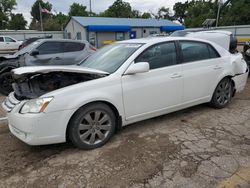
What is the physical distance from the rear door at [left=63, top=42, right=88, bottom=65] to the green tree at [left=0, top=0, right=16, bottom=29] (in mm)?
51877

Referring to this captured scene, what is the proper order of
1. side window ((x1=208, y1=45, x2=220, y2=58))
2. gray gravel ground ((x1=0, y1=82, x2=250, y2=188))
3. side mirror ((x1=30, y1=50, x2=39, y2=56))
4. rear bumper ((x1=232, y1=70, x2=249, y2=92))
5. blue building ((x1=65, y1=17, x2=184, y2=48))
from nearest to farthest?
gray gravel ground ((x1=0, y1=82, x2=250, y2=188)), side window ((x1=208, y1=45, x2=220, y2=58)), rear bumper ((x1=232, y1=70, x2=249, y2=92)), side mirror ((x1=30, y1=50, x2=39, y2=56)), blue building ((x1=65, y1=17, x2=184, y2=48))

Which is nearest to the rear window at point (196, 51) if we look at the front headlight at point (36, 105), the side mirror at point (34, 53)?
the front headlight at point (36, 105)

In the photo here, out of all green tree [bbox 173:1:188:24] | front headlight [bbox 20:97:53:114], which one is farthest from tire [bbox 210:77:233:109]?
green tree [bbox 173:1:188:24]

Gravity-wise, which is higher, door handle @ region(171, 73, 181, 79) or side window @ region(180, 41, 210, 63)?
side window @ region(180, 41, 210, 63)

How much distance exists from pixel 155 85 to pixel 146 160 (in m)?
1.24

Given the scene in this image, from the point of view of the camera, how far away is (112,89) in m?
3.31

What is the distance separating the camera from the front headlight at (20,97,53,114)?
285 centimetres

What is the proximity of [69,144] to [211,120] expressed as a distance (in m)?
2.55

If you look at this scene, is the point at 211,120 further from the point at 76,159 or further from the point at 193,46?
the point at 76,159

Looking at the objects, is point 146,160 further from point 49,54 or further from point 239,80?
point 49,54

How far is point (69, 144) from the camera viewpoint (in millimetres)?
3475

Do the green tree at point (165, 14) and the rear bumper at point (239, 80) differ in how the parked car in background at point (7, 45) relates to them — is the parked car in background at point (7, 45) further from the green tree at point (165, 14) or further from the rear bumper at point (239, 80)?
the green tree at point (165, 14)

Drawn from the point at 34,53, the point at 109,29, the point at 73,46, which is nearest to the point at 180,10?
the point at 109,29

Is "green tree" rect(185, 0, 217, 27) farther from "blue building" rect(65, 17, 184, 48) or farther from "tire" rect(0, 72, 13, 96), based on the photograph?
"tire" rect(0, 72, 13, 96)
